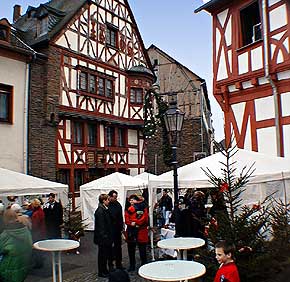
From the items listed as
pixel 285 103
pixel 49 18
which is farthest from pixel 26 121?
pixel 285 103

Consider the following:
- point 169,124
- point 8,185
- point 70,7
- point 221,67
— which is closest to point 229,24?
point 221,67

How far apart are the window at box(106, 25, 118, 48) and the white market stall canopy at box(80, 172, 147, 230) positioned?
315 inches

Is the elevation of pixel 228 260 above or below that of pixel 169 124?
below

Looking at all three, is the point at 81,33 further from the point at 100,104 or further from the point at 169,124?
the point at 169,124

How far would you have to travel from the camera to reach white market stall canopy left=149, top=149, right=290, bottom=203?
22.9ft

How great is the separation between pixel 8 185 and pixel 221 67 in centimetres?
720

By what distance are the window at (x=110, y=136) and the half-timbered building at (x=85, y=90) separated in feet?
0.18

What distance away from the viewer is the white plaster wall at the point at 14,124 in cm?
1398

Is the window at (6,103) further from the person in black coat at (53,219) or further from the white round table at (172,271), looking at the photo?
the white round table at (172,271)

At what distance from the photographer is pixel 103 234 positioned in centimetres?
760

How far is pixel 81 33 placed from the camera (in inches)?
698

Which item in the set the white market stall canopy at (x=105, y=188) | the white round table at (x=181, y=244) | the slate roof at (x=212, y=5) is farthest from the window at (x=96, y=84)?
the white round table at (x=181, y=244)

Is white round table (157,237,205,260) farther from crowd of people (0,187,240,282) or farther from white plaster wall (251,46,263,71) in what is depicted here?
white plaster wall (251,46,263,71)

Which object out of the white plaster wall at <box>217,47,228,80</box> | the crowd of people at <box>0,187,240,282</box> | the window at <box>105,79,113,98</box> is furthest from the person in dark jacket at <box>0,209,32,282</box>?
the window at <box>105,79,113,98</box>
